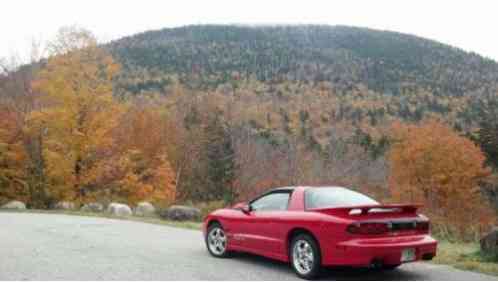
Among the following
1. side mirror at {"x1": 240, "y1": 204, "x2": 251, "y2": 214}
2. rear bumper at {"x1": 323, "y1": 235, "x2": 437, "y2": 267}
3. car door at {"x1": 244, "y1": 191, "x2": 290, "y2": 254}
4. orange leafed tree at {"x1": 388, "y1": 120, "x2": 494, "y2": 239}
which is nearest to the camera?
rear bumper at {"x1": 323, "y1": 235, "x2": 437, "y2": 267}

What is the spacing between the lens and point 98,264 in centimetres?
868

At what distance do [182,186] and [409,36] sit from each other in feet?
353

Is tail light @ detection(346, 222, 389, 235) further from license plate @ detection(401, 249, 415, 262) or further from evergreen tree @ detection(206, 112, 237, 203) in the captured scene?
evergreen tree @ detection(206, 112, 237, 203)

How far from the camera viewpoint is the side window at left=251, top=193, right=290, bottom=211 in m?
8.54

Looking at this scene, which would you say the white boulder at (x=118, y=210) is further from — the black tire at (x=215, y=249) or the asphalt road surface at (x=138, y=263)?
the black tire at (x=215, y=249)

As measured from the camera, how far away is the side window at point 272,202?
336 inches

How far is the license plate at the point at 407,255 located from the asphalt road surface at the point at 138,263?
51 centimetres

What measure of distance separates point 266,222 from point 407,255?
2.31m

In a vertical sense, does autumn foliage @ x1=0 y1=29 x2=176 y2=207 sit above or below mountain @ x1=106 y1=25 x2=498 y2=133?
below

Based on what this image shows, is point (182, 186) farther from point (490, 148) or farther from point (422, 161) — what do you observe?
point (490, 148)

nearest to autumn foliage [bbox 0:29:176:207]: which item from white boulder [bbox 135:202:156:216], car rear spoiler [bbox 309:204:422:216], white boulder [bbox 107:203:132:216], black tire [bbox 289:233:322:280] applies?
white boulder [bbox 135:202:156:216]

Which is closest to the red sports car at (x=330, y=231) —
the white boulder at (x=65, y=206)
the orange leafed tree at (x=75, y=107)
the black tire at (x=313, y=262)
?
the black tire at (x=313, y=262)

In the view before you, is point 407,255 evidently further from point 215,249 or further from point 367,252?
point 215,249

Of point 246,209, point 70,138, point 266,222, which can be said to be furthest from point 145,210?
point 266,222
